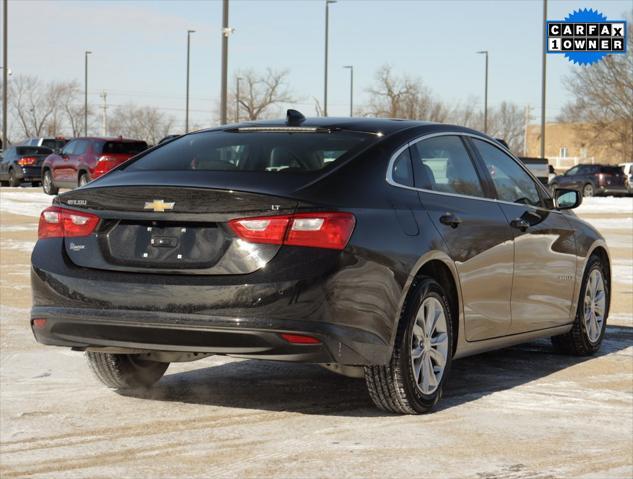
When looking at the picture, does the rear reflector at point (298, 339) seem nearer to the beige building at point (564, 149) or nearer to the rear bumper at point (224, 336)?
the rear bumper at point (224, 336)

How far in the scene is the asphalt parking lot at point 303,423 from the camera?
5.17 metres

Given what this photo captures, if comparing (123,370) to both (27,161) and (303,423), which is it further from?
(27,161)

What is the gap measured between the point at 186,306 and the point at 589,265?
3.90 metres

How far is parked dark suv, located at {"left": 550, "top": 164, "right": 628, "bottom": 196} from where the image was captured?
5025cm

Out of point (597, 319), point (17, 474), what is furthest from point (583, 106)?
point (17, 474)

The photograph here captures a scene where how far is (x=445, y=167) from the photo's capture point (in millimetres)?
7035

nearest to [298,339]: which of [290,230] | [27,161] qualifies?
[290,230]

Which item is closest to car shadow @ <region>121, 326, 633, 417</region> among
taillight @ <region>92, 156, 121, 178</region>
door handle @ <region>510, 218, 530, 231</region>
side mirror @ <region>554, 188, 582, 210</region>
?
door handle @ <region>510, 218, 530, 231</region>

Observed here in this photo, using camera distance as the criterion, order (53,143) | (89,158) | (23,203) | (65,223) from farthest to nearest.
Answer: (53,143) → (89,158) → (23,203) → (65,223)

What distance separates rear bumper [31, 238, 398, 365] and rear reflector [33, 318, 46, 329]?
0.68 feet

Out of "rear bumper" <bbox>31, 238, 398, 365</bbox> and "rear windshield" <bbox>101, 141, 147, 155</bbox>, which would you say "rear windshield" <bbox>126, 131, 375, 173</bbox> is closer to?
"rear bumper" <bbox>31, 238, 398, 365</bbox>

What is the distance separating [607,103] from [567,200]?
6322 centimetres

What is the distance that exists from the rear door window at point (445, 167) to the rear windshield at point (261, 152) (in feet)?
1.25

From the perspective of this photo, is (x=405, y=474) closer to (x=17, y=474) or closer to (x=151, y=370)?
(x=17, y=474)
